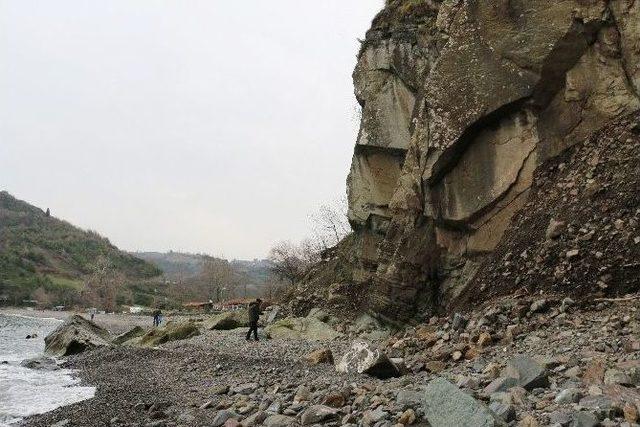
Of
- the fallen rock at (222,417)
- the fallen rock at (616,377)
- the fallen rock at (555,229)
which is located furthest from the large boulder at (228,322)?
the fallen rock at (616,377)

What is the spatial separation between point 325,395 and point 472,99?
10.2 m

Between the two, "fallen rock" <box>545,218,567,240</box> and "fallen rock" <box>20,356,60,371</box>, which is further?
"fallen rock" <box>20,356,60,371</box>

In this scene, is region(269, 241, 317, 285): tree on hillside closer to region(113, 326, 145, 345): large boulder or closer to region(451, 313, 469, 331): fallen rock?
region(113, 326, 145, 345): large boulder

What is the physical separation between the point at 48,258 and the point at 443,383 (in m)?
174

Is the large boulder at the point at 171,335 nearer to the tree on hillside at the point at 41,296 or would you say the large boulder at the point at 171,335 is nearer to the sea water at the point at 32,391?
the sea water at the point at 32,391

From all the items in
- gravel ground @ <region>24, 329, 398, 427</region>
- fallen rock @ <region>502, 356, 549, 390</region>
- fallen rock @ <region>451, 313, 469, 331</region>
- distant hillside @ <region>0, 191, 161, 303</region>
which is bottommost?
gravel ground @ <region>24, 329, 398, 427</region>

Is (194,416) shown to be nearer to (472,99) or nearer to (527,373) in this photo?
(527,373)

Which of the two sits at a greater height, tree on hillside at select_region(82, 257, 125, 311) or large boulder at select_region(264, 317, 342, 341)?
tree on hillside at select_region(82, 257, 125, 311)

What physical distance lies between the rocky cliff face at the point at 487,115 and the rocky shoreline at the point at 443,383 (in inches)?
107

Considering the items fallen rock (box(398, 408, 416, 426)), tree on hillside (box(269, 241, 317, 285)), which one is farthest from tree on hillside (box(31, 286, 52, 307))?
fallen rock (box(398, 408, 416, 426))

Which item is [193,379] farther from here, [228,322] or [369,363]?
[228,322]

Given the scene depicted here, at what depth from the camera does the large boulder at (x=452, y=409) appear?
18.8 ft

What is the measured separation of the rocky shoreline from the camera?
613cm

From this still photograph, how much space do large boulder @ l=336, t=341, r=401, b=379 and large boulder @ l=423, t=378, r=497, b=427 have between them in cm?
325
